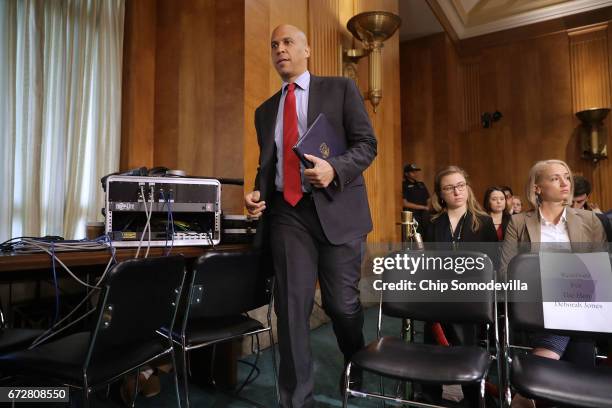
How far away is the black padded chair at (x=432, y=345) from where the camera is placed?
128 centimetres

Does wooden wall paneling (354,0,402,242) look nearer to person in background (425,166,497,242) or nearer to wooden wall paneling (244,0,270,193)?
wooden wall paneling (244,0,270,193)

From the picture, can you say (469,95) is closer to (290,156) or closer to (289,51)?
(289,51)

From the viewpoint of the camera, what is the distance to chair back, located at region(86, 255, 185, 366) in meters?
1.20

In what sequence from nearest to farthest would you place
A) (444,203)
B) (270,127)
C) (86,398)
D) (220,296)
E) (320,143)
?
(86,398)
(320,143)
(220,296)
(270,127)
(444,203)

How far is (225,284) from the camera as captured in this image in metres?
1.63

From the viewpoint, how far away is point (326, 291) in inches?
64.0

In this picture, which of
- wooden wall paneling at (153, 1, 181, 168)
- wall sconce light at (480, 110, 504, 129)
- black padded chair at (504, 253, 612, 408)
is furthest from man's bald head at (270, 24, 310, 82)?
wall sconce light at (480, 110, 504, 129)

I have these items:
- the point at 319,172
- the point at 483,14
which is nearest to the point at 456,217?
the point at 319,172

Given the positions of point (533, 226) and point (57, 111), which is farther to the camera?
point (57, 111)

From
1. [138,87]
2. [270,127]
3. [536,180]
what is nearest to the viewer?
[270,127]

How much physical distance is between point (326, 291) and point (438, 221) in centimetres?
96

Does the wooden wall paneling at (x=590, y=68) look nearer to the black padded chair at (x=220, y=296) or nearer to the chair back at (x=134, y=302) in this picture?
the black padded chair at (x=220, y=296)

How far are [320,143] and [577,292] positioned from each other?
1.10 meters

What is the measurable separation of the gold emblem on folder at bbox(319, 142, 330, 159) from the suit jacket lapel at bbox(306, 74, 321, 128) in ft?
0.49
